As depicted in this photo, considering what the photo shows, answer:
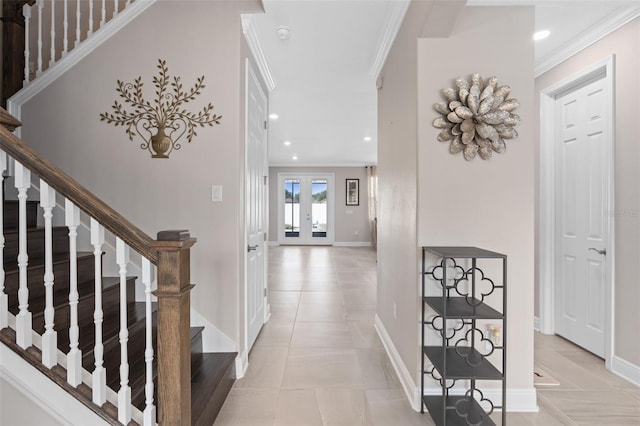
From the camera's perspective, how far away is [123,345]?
1.39m

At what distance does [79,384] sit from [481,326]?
6.97 ft

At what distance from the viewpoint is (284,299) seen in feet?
15.2

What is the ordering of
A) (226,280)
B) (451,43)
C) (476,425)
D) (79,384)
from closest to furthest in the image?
(79,384), (476,425), (451,43), (226,280)

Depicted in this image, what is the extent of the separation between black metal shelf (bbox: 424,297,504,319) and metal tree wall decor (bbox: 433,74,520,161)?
859 mm

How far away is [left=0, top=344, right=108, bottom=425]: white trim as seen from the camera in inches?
53.9

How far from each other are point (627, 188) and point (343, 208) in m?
8.89

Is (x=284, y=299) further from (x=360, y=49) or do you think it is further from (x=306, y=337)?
(x=360, y=49)

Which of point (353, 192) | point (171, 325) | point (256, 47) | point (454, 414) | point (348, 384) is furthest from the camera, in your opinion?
point (353, 192)

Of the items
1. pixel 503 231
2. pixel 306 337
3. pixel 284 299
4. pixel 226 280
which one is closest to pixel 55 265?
pixel 226 280

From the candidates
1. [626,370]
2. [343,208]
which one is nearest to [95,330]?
[626,370]

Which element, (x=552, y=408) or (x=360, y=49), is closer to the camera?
(x=552, y=408)

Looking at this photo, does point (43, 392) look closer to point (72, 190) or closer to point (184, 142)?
point (72, 190)

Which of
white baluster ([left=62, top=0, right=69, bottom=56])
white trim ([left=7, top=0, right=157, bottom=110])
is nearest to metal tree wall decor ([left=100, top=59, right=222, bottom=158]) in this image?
white trim ([left=7, top=0, right=157, bottom=110])

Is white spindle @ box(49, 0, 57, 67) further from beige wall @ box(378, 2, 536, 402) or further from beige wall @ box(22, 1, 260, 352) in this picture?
beige wall @ box(378, 2, 536, 402)
